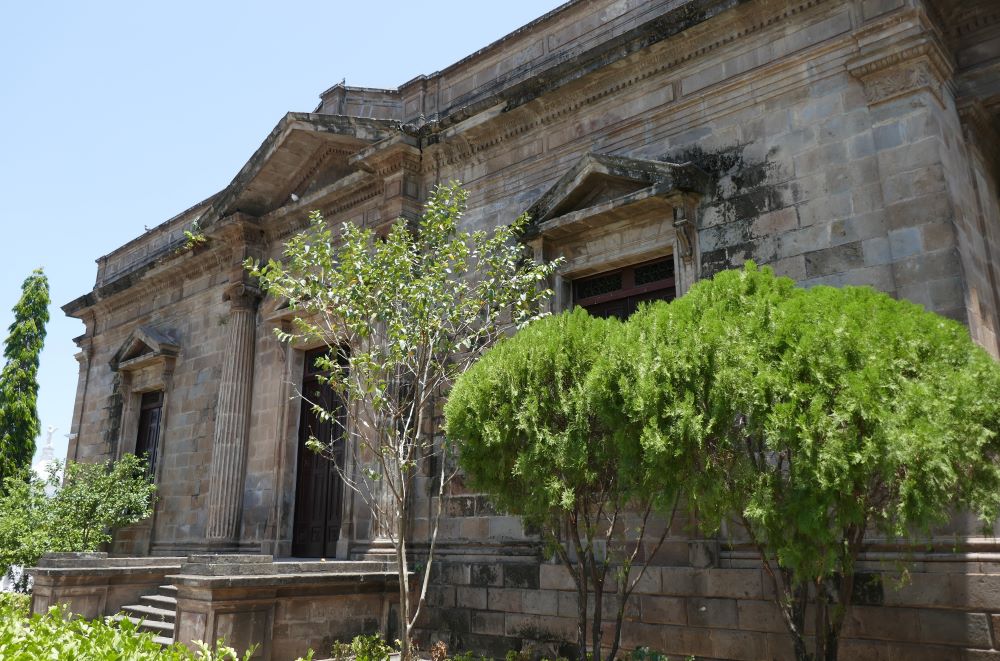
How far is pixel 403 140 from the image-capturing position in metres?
11.0

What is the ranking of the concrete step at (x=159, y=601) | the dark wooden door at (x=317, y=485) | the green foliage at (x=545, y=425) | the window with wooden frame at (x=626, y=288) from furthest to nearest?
the dark wooden door at (x=317, y=485) → the concrete step at (x=159, y=601) → the window with wooden frame at (x=626, y=288) → the green foliage at (x=545, y=425)

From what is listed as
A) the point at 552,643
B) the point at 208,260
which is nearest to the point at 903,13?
the point at 552,643

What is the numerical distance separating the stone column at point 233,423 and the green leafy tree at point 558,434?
7094 mm

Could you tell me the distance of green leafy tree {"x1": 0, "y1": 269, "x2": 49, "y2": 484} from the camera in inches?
790

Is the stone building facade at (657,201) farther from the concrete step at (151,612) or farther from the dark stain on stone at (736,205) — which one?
the concrete step at (151,612)

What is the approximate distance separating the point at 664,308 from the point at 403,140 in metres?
6.26

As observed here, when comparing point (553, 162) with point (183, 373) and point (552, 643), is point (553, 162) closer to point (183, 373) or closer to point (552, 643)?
point (552, 643)

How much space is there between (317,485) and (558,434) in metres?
7.10

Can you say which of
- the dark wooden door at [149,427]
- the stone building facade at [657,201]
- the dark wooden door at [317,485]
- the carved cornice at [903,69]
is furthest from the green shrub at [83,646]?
the dark wooden door at [149,427]

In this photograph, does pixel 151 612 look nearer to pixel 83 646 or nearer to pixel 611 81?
pixel 83 646

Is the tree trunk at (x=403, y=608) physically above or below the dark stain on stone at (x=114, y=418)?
below

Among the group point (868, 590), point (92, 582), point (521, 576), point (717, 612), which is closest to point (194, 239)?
point (92, 582)

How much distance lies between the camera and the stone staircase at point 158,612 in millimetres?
9559

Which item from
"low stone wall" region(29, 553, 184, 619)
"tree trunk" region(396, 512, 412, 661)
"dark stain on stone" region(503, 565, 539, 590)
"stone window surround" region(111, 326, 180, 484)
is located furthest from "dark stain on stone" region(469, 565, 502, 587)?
"stone window surround" region(111, 326, 180, 484)
